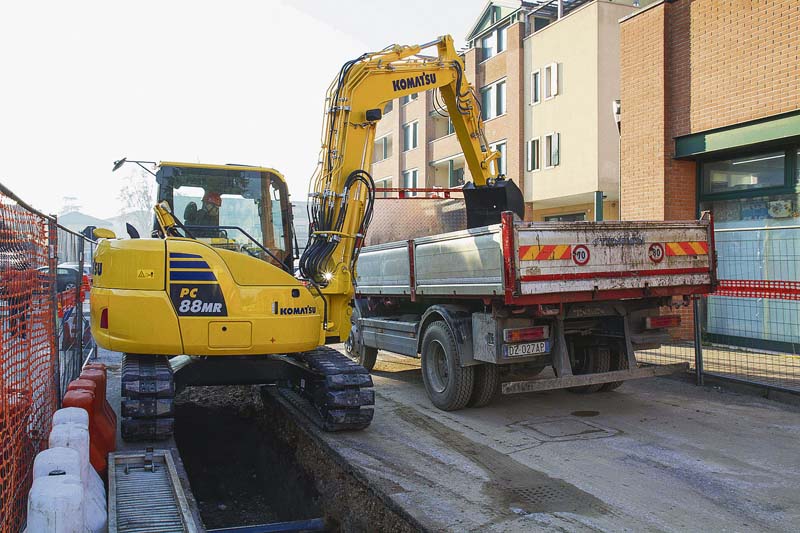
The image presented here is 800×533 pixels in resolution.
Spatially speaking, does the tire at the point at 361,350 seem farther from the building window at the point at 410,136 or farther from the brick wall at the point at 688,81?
the building window at the point at 410,136

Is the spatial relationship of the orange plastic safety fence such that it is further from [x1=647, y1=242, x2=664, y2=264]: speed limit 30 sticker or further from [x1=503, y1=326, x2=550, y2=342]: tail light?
[x1=647, y1=242, x2=664, y2=264]: speed limit 30 sticker

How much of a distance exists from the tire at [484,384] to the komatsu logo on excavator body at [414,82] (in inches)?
138

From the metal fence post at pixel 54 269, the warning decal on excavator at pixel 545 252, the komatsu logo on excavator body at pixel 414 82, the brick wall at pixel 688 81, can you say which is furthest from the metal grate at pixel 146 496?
the brick wall at pixel 688 81

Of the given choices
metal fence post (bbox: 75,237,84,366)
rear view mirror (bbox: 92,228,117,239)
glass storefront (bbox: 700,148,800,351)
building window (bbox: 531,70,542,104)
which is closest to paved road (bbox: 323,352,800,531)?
glass storefront (bbox: 700,148,800,351)

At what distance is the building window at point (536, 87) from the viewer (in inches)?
1000

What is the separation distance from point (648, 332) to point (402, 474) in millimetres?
3711

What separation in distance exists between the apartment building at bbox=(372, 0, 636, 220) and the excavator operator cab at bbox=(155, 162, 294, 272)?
14710 mm

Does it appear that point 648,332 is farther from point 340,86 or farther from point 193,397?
point 193,397

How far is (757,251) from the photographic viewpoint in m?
9.87

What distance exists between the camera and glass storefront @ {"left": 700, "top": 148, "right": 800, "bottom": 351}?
30.9ft

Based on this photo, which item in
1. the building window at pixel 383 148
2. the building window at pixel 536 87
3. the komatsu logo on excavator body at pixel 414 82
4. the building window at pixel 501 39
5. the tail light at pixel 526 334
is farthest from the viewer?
the building window at pixel 383 148

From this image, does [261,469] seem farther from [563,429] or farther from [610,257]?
[610,257]

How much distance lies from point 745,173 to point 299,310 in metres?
8.77

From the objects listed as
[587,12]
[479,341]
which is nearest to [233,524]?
[479,341]
